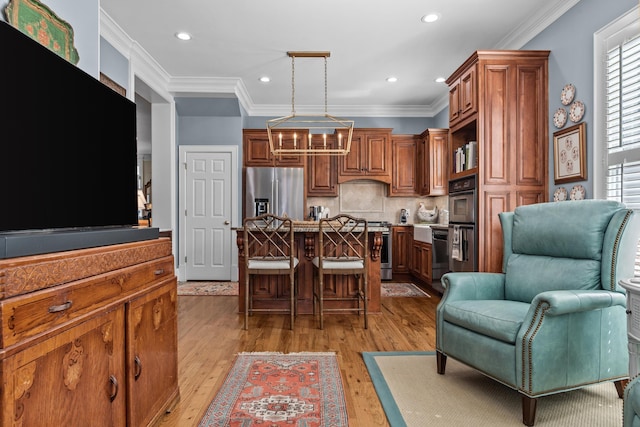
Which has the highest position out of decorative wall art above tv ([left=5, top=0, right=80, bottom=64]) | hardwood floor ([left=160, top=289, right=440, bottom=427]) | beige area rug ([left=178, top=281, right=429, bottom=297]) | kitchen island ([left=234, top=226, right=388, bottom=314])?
decorative wall art above tv ([left=5, top=0, right=80, bottom=64])

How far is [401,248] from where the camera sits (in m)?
5.88

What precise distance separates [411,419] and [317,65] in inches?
154

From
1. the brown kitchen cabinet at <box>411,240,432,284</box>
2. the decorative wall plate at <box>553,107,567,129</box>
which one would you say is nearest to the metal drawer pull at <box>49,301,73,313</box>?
the decorative wall plate at <box>553,107,567,129</box>

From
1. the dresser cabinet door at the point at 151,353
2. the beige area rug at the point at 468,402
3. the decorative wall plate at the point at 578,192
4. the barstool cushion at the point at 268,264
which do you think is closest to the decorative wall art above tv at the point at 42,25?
the dresser cabinet door at the point at 151,353

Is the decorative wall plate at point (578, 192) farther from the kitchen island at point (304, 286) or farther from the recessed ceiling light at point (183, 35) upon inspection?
the recessed ceiling light at point (183, 35)

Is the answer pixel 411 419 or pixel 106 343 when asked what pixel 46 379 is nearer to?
pixel 106 343

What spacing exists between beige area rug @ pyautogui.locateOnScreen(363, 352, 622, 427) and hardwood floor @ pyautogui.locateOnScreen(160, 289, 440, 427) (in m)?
0.13

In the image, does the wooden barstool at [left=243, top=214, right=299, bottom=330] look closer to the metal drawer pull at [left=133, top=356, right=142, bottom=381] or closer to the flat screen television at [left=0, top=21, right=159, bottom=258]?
the flat screen television at [left=0, top=21, right=159, bottom=258]

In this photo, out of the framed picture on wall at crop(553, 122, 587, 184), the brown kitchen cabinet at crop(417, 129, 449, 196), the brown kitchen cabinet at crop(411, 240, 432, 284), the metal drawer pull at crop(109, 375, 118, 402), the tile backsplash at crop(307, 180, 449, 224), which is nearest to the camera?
the metal drawer pull at crop(109, 375, 118, 402)

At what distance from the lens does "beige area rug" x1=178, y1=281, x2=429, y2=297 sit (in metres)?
4.81

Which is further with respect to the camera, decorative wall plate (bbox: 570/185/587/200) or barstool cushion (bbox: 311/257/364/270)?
barstool cushion (bbox: 311/257/364/270)

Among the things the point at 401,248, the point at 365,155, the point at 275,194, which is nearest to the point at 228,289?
the point at 275,194

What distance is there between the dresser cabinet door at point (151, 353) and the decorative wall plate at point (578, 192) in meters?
3.00

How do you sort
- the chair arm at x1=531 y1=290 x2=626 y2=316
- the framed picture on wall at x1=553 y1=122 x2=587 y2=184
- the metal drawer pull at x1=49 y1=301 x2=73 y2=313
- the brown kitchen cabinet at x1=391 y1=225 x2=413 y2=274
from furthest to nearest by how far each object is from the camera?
the brown kitchen cabinet at x1=391 y1=225 x2=413 y2=274, the framed picture on wall at x1=553 y1=122 x2=587 y2=184, the chair arm at x1=531 y1=290 x2=626 y2=316, the metal drawer pull at x1=49 y1=301 x2=73 y2=313
